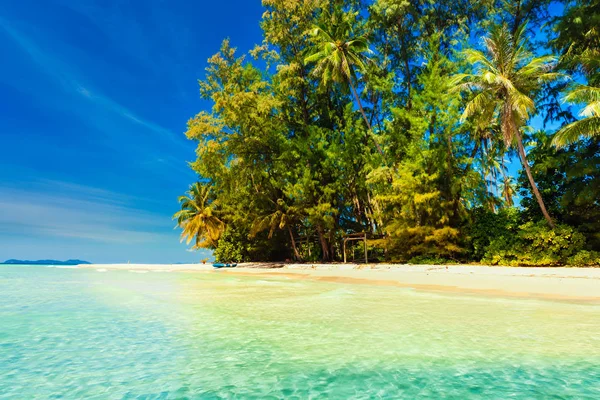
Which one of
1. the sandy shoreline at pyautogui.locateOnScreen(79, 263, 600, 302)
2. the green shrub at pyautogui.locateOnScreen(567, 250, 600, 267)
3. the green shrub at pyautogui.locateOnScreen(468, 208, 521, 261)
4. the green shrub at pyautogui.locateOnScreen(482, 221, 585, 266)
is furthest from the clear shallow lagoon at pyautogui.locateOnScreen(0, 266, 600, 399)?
the green shrub at pyautogui.locateOnScreen(468, 208, 521, 261)

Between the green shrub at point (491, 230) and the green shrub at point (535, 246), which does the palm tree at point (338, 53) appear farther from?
the green shrub at point (535, 246)

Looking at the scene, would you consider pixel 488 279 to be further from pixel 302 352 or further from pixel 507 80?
pixel 302 352

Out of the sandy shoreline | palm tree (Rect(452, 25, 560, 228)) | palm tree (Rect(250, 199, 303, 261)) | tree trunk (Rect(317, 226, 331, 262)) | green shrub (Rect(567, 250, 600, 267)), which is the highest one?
palm tree (Rect(452, 25, 560, 228))

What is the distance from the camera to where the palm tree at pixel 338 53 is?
64.4 feet

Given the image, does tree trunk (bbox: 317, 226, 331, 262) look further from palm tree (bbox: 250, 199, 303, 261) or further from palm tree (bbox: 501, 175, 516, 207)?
palm tree (bbox: 501, 175, 516, 207)

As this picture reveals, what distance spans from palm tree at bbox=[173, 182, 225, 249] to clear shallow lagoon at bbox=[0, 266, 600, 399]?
→ 25135mm

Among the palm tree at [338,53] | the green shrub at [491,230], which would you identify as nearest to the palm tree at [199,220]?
the palm tree at [338,53]

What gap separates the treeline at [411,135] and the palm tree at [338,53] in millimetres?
112

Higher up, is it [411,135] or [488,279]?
[411,135]

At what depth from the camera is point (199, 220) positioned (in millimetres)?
32094

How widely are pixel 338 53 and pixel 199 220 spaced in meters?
19.4

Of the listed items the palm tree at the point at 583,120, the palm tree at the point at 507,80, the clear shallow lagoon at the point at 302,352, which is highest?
the palm tree at the point at 507,80

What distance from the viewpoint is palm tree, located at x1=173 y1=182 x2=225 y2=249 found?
3197cm

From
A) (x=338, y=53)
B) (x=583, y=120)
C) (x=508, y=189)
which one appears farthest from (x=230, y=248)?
(x=583, y=120)
